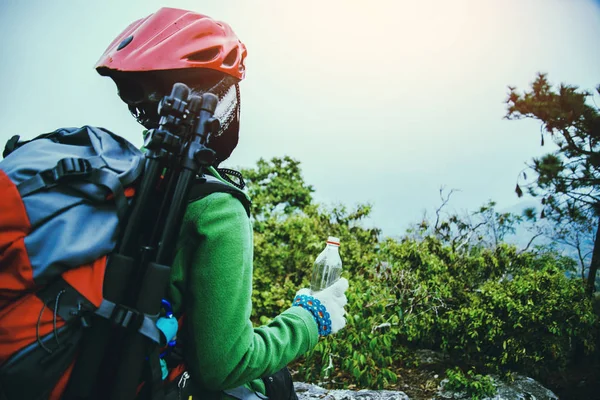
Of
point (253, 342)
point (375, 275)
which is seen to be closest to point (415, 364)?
point (375, 275)

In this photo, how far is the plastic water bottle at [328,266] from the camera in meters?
1.98

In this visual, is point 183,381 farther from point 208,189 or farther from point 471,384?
point 471,384

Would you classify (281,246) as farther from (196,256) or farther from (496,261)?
(196,256)

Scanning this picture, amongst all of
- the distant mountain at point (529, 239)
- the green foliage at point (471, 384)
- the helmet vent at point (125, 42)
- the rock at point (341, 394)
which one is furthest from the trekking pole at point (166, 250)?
the distant mountain at point (529, 239)

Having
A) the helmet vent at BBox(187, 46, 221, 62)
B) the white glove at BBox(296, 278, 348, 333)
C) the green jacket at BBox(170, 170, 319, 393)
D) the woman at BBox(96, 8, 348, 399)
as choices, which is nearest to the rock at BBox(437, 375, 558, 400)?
the woman at BBox(96, 8, 348, 399)

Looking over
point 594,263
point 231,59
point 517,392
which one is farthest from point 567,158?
point 231,59

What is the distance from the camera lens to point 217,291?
Result: 111cm

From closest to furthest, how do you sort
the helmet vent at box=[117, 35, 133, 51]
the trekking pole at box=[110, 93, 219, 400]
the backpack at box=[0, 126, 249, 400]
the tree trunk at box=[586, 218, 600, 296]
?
the backpack at box=[0, 126, 249, 400] → the trekking pole at box=[110, 93, 219, 400] → the helmet vent at box=[117, 35, 133, 51] → the tree trunk at box=[586, 218, 600, 296]

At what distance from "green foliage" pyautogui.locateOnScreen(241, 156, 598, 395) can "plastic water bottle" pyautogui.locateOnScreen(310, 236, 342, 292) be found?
1.19 meters

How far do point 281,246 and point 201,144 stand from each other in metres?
4.22

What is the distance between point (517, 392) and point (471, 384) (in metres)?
0.50

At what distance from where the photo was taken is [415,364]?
4.39 meters

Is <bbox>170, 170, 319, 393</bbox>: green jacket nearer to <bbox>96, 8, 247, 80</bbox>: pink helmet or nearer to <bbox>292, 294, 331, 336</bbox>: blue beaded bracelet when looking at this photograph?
<bbox>292, 294, 331, 336</bbox>: blue beaded bracelet

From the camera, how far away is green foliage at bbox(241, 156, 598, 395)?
379 centimetres
